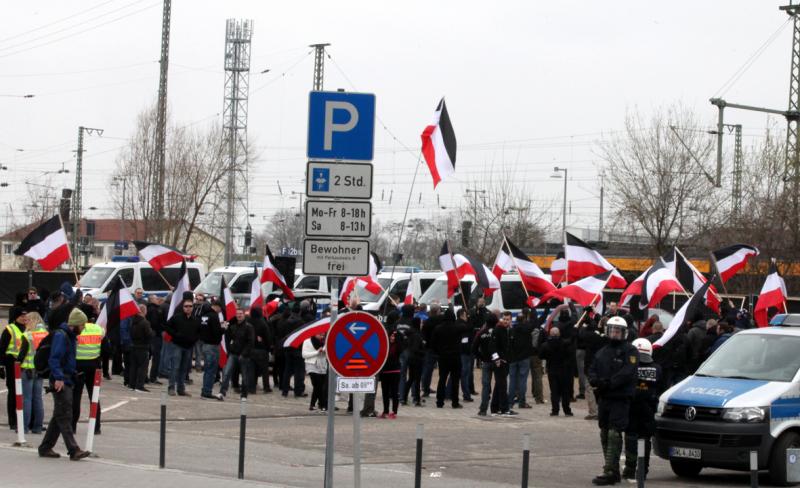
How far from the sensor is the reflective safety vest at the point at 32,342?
656 inches

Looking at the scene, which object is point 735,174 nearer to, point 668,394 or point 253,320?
point 253,320

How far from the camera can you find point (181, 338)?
2389 centimetres

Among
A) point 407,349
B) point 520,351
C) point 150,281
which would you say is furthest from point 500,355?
point 150,281

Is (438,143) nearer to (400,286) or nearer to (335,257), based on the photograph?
(335,257)

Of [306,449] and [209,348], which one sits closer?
[306,449]

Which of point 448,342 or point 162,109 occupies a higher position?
point 162,109

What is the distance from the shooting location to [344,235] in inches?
425

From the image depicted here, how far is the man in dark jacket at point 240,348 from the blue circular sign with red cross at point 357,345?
1338cm

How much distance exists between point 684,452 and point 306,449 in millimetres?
5535

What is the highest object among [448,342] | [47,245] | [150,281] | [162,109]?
[162,109]

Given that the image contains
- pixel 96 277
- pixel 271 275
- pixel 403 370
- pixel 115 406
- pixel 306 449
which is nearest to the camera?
pixel 306 449

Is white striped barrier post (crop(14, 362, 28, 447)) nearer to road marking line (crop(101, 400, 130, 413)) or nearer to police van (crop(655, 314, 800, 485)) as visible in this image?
road marking line (crop(101, 400, 130, 413))

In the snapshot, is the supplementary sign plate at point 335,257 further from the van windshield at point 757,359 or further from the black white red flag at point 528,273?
the black white red flag at point 528,273

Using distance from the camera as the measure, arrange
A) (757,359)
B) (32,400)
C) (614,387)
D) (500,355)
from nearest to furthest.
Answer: (614,387)
(757,359)
(32,400)
(500,355)
